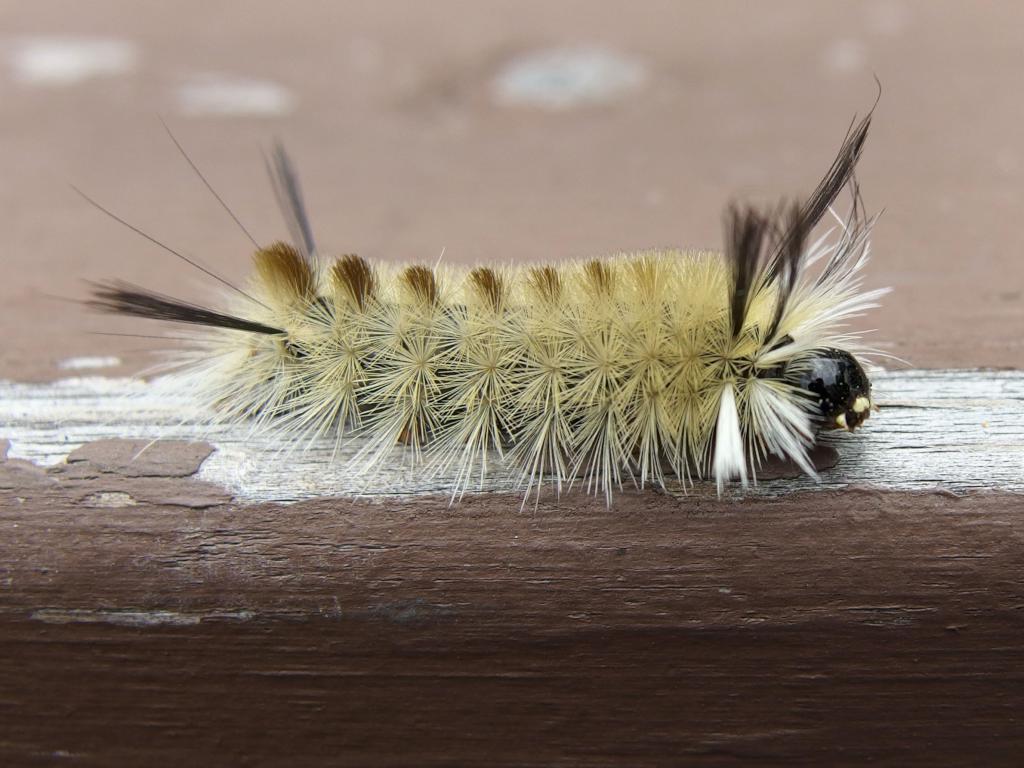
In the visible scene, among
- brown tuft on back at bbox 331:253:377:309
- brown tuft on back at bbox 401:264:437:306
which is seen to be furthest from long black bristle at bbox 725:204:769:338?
brown tuft on back at bbox 331:253:377:309

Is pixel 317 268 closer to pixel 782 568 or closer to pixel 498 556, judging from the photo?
pixel 498 556

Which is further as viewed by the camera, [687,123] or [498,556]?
[687,123]

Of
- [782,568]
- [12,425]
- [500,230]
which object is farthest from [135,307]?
[500,230]

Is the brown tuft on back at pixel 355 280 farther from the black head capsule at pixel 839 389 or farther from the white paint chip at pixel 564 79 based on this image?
the white paint chip at pixel 564 79

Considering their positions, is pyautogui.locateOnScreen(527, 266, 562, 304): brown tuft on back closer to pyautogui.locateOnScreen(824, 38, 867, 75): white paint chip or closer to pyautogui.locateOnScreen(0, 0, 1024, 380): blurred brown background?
pyautogui.locateOnScreen(0, 0, 1024, 380): blurred brown background

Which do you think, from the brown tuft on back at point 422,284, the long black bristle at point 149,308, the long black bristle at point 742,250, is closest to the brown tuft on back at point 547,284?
the brown tuft on back at point 422,284

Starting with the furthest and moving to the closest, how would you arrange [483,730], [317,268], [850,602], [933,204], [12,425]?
[933,204] < [317,268] < [12,425] < [483,730] < [850,602]

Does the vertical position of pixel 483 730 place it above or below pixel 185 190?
below

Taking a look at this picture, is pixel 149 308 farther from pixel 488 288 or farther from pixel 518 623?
pixel 518 623

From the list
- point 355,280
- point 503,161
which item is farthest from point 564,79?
point 355,280

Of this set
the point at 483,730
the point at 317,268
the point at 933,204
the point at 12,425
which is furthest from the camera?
the point at 933,204
